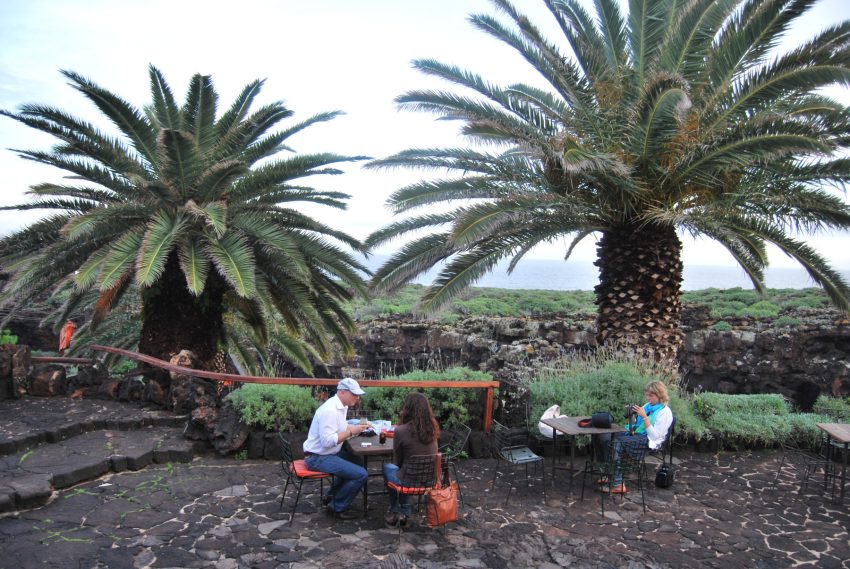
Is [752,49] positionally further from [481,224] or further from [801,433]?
[801,433]

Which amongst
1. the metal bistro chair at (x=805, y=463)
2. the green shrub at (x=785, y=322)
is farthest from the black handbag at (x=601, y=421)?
the green shrub at (x=785, y=322)

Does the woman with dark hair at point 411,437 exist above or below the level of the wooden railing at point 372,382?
below

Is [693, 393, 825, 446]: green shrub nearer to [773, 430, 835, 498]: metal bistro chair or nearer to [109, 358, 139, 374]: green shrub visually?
[773, 430, 835, 498]: metal bistro chair

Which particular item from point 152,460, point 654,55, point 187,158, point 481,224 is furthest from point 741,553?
point 187,158

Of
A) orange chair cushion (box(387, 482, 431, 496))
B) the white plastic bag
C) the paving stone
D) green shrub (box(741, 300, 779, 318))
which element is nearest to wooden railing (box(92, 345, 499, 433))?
the white plastic bag

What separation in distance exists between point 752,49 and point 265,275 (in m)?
8.99

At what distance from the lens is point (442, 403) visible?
27.7 feet

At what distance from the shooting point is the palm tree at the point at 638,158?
28.4ft

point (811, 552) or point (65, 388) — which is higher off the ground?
point (65, 388)

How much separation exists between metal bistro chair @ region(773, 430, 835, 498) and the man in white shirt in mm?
5629

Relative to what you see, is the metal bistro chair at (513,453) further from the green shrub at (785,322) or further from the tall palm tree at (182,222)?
the green shrub at (785,322)

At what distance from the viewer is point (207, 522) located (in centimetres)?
581

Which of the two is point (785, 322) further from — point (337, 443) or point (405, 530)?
point (337, 443)

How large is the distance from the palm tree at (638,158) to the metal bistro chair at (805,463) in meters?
2.32
